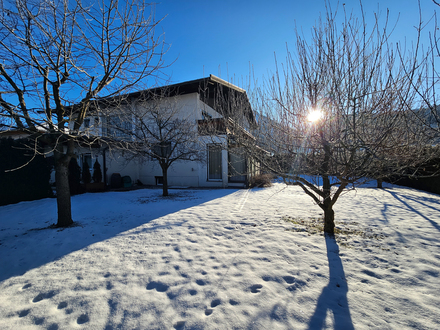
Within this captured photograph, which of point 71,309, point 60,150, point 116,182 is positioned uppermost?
point 60,150

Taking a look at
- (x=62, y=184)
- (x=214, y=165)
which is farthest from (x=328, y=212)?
(x=214, y=165)

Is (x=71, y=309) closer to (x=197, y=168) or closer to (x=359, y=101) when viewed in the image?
(x=359, y=101)

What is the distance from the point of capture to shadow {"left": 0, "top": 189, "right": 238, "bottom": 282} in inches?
133

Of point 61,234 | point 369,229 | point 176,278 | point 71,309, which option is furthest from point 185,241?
point 369,229

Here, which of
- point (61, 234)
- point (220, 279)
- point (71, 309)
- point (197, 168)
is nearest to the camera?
point (71, 309)

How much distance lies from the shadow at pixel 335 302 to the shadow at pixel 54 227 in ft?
11.1

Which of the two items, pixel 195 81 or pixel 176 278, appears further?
pixel 195 81

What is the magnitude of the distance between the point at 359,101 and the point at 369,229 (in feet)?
9.90

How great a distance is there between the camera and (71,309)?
7.12 ft

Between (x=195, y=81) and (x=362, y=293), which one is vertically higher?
Result: (x=195, y=81)

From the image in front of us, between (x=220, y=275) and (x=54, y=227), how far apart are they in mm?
4318

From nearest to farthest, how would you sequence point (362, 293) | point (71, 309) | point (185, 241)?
point (71, 309)
point (362, 293)
point (185, 241)

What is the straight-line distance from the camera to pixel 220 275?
9.14ft

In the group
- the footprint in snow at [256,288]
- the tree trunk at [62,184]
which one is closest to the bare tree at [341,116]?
the footprint in snow at [256,288]
